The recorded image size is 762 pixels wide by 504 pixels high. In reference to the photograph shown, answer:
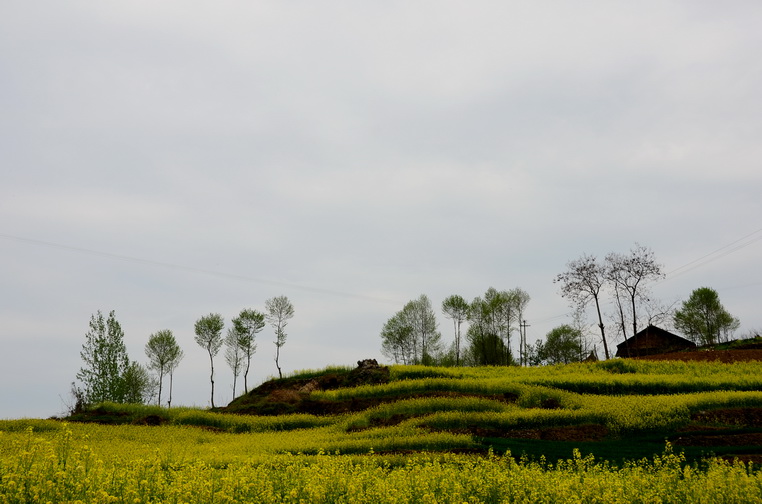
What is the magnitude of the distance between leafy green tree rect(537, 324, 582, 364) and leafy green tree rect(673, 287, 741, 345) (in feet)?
44.0

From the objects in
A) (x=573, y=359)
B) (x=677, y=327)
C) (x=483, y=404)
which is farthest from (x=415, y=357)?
(x=483, y=404)

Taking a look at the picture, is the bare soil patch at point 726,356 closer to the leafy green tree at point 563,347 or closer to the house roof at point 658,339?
the house roof at point 658,339

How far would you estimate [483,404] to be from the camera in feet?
85.1

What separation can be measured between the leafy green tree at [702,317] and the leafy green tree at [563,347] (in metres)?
13.4

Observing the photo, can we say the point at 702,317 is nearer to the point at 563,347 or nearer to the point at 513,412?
the point at 563,347

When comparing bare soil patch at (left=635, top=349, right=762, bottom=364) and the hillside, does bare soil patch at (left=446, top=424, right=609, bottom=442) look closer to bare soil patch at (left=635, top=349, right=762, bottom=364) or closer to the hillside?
the hillside

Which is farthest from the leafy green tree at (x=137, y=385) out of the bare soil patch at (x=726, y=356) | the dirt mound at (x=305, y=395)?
the bare soil patch at (x=726, y=356)

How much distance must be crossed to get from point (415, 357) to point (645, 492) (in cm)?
6317

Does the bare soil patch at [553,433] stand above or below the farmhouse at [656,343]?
below

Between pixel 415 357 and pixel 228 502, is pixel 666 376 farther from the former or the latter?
pixel 415 357

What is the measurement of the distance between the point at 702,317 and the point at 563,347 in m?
18.2

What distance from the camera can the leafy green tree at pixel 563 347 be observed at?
7838cm

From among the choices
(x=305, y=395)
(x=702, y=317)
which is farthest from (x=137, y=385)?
(x=702, y=317)

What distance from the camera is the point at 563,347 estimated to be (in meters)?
79.2
